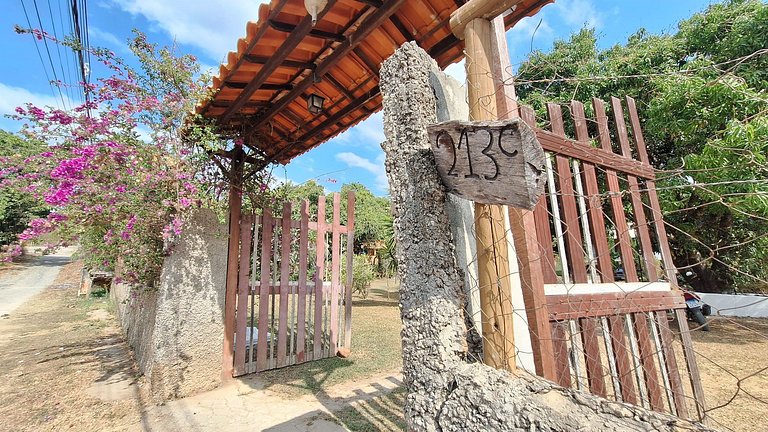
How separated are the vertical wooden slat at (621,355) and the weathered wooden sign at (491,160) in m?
1.35

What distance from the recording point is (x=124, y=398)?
3.45m

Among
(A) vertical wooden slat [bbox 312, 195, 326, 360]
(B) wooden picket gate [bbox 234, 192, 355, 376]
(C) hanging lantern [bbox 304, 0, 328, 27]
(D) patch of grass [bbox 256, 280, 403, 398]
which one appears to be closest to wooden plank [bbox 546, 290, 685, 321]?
(C) hanging lantern [bbox 304, 0, 328, 27]

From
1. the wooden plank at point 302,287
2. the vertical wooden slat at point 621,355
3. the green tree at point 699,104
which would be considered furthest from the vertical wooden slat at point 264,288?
the green tree at point 699,104

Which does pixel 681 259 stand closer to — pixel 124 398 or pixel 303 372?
pixel 303 372

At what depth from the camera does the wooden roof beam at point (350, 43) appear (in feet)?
7.56

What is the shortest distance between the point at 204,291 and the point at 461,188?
3.47m

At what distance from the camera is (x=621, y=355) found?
6.28 feet

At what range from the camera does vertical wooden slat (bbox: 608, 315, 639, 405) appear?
1.88 meters

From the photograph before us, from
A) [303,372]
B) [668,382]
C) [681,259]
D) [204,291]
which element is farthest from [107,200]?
[681,259]

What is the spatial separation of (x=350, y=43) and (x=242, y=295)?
308 centimetres

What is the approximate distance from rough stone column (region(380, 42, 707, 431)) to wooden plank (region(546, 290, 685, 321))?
1.80 feet

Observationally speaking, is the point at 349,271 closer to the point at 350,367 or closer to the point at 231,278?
the point at 350,367

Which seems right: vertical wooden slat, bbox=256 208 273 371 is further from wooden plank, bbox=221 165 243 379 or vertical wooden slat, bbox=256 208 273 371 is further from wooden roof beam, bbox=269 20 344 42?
wooden roof beam, bbox=269 20 344 42

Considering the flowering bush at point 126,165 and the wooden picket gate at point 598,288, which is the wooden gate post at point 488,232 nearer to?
the wooden picket gate at point 598,288
